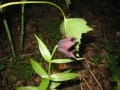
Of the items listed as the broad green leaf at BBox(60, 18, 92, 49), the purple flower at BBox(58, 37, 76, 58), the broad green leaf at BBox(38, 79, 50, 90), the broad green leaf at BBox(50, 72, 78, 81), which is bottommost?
the broad green leaf at BBox(38, 79, 50, 90)

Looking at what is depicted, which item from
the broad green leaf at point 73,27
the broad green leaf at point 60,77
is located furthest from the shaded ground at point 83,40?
the broad green leaf at point 73,27

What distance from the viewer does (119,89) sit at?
144cm

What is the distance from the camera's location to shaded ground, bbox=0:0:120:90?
144cm

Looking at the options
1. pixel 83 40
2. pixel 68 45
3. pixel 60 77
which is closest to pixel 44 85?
pixel 60 77

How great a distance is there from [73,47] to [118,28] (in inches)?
50.6

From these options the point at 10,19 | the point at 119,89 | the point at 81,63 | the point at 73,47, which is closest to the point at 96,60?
the point at 81,63

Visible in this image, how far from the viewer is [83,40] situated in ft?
5.82

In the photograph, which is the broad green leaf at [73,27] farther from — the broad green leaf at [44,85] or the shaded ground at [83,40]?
the shaded ground at [83,40]

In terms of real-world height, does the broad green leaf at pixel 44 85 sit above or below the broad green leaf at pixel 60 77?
below

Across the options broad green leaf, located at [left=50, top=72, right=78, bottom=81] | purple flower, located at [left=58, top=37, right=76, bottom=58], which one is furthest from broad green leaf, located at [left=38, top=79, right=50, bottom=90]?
purple flower, located at [left=58, top=37, right=76, bottom=58]

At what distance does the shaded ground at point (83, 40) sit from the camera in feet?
4.72

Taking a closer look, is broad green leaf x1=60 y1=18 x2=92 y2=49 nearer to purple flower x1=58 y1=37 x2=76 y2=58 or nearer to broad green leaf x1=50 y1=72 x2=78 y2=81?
purple flower x1=58 y1=37 x2=76 y2=58

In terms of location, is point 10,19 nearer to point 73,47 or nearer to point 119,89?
point 119,89

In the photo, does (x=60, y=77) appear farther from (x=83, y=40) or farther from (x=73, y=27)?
(x=83, y=40)
